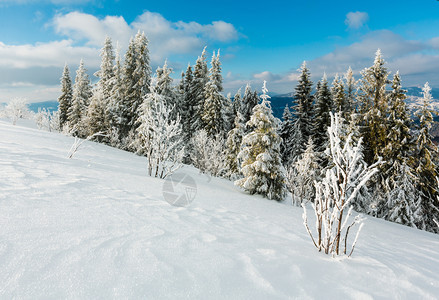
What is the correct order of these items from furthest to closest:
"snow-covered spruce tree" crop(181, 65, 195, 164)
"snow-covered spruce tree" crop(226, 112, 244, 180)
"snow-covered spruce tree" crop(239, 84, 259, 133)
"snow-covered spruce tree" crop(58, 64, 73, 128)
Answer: "snow-covered spruce tree" crop(58, 64, 73, 128), "snow-covered spruce tree" crop(239, 84, 259, 133), "snow-covered spruce tree" crop(181, 65, 195, 164), "snow-covered spruce tree" crop(226, 112, 244, 180)

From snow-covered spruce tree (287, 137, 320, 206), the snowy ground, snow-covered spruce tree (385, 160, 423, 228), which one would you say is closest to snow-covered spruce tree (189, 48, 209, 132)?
snow-covered spruce tree (287, 137, 320, 206)

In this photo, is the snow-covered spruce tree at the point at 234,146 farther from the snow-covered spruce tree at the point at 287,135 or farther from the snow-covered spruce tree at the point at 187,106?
the snow-covered spruce tree at the point at 187,106

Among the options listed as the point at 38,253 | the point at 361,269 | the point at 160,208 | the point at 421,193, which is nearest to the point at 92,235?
the point at 38,253

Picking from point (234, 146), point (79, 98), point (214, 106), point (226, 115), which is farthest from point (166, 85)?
point (79, 98)

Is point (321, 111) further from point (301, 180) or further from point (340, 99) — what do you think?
point (301, 180)

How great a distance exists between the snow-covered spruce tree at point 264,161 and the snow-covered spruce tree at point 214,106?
540 inches

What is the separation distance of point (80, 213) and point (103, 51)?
1252 inches

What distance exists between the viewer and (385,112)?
17.8 m

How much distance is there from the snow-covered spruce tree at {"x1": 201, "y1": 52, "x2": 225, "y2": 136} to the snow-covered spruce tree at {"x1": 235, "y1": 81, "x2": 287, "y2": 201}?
45.0ft

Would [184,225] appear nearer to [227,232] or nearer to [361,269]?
[227,232]

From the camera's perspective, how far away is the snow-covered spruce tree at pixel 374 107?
17750 mm

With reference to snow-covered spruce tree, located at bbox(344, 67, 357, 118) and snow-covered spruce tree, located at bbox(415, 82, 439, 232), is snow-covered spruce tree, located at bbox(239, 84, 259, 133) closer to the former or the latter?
snow-covered spruce tree, located at bbox(344, 67, 357, 118)

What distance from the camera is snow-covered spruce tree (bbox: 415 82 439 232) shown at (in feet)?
49.3

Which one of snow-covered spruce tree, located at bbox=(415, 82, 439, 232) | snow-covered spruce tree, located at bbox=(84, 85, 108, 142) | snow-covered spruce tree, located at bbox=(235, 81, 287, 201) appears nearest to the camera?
snow-covered spruce tree, located at bbox=(235, 81, 287, 201)
